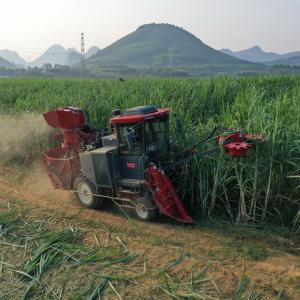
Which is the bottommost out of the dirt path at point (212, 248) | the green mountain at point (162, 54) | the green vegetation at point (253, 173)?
the green mountain at point (162, 54)

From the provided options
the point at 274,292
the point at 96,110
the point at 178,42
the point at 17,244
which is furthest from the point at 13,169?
the point at 178,42

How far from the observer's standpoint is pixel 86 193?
23.8 feet

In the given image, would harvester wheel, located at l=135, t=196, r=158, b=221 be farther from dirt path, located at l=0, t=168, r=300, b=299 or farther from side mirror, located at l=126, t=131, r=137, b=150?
side mirror, located at l=126, t=131, r=137, b=150

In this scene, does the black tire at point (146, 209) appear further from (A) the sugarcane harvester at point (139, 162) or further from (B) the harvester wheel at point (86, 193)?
(B) the harvester wheel at point (86, 193)

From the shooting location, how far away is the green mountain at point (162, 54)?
14438 centimetres

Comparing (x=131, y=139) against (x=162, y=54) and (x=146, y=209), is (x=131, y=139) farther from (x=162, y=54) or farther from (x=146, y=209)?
(x=162, y=54)

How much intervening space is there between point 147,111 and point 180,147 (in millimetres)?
996

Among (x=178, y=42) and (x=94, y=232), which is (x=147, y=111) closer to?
(x=94, y=232)

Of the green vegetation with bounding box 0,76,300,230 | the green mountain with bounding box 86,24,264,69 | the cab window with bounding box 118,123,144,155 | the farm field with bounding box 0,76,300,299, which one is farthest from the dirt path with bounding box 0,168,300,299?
the green mountain with bounding box 86,24,264,69

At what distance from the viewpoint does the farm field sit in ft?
15.0

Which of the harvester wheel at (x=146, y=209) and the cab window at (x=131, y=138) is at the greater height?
the cab window at (x=131, y=138)

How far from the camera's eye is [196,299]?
427cm

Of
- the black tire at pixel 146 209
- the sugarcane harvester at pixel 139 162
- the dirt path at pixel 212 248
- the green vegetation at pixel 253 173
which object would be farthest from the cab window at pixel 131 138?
the dirt path at pixel 212 248

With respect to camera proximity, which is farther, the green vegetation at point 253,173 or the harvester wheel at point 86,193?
the harvester wheel at point 86,193
